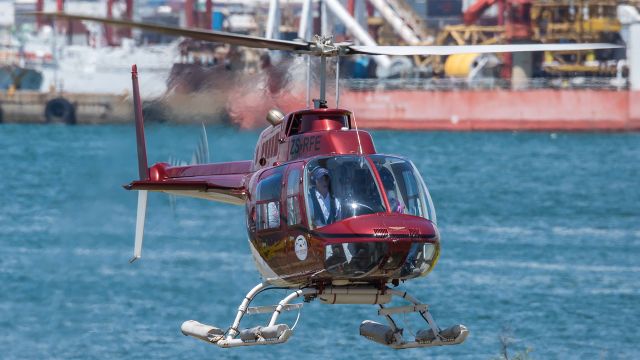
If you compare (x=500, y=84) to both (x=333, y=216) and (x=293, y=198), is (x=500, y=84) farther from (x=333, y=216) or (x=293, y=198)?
(x=333, y=216)

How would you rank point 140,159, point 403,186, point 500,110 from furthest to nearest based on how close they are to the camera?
point 500,110, point 140,159, point 403,186

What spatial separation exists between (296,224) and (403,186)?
104 cm

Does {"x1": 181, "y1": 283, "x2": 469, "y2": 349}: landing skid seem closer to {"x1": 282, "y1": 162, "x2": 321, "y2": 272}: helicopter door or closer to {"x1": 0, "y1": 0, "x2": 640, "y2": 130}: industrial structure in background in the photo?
{"x1": 282, "y1": 162, "x2": 321, "y2": 272}: helicopter door

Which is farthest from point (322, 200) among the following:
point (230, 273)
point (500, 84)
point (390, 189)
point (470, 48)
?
point (500, 84)

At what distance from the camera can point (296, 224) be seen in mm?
13859

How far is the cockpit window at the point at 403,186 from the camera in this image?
45.1 feet

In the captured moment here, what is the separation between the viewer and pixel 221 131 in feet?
71.3

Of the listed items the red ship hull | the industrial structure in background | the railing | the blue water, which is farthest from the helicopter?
the railing

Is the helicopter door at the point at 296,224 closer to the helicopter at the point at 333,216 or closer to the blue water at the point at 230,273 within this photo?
the helicopter at the point at 333,216

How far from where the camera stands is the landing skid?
45.8 feet

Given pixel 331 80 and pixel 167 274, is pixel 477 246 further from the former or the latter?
pixel 331 80

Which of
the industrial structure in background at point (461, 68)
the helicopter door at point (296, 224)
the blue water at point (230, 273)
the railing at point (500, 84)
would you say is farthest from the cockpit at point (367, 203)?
the railing at point (500, 84)

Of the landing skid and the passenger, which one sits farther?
the landing skid

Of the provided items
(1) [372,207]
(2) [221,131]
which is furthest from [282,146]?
(2) [221,131]
